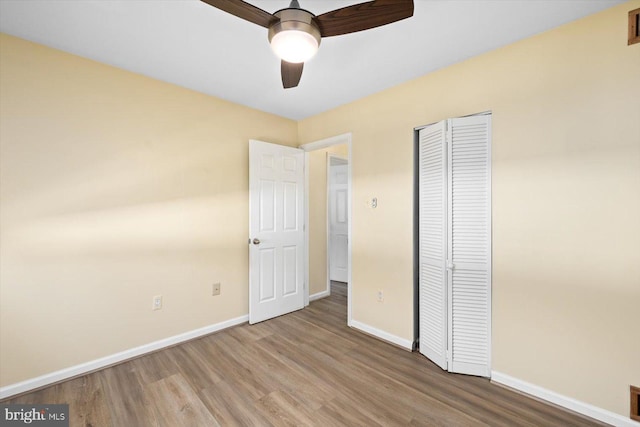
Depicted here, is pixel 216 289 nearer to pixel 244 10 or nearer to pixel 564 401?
pixel 244 10

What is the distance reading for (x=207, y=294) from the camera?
9.58 ft

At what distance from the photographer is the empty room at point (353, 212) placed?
168cm

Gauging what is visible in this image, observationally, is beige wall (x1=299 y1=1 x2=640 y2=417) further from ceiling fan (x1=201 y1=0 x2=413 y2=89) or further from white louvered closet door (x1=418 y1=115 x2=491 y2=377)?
ceiling fan (x1=201 y1=0 x2=413 y2=89)

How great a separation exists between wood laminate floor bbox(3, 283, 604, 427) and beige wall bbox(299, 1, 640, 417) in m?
0.38

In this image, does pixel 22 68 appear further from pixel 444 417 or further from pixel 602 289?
pixel 602 289

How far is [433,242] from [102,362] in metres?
2.93

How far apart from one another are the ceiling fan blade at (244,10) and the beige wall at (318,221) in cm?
251

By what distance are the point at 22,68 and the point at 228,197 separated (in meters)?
1.78

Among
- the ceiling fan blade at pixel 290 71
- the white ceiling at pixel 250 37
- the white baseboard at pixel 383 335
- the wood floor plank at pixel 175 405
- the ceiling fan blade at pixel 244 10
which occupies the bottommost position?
the wood floor plank at pixel 175 405

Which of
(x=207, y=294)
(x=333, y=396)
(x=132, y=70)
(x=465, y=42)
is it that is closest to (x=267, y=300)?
(x=207, y=294)

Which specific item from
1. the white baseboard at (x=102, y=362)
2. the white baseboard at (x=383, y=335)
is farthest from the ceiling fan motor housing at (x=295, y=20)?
the white baseboard at (x=102, y=362)

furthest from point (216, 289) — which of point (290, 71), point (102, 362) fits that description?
point (290, 71)

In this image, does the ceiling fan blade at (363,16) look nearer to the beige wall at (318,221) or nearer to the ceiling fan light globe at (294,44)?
the ceiling fan light globe at (294,44)

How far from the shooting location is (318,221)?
13.1ft
